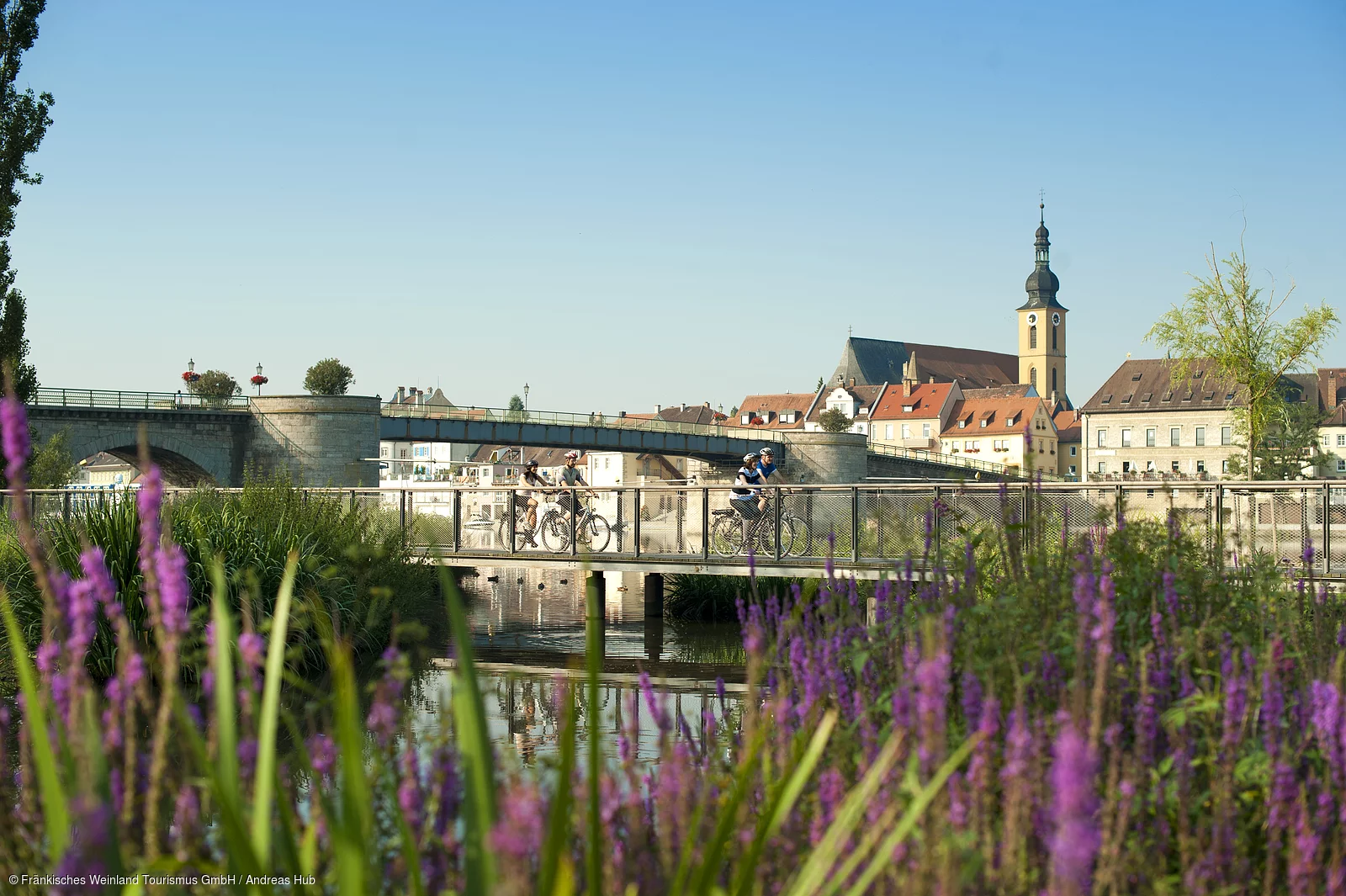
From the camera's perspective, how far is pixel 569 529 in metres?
18.8

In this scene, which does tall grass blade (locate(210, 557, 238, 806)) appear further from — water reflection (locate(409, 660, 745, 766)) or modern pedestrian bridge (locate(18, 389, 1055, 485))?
modern pedestrian bridge (locate(18, 389, 1055, 485))

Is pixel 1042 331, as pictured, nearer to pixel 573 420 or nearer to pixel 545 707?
pixel 573 420

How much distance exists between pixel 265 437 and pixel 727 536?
134 feet

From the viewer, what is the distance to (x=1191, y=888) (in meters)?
2.72

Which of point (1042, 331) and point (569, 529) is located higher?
point (1042, 331)

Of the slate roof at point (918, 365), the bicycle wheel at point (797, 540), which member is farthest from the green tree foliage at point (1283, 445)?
the slate roof at point (918, 365)

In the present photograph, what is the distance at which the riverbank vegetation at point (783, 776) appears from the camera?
2059mm

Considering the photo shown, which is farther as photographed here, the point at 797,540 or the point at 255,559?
the point at 797,540

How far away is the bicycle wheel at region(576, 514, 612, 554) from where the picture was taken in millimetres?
18594

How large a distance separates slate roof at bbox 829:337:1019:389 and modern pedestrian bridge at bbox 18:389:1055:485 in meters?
58.3

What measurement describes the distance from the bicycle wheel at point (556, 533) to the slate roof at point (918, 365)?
110254 millimetres

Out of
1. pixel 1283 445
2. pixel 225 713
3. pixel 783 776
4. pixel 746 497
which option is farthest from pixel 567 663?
pixel 1283 445

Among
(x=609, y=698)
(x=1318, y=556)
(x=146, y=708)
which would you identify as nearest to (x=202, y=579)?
(x=609, y=698)

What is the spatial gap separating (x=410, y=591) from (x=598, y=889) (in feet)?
46.2
